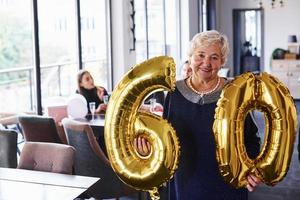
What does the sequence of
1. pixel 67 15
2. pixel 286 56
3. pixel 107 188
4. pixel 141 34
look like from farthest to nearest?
pixel 286 56 < pixel 141 34 < pixel 67 15 < pixel 107 188

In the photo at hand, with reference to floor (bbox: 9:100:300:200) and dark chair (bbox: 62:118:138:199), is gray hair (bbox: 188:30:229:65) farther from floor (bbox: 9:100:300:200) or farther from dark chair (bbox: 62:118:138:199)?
floor (bbox: 9:100:300:200)

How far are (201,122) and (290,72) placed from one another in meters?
8.34

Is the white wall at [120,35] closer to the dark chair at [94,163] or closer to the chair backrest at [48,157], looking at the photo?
the dark chair at [94,163]

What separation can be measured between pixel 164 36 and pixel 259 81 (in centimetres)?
704

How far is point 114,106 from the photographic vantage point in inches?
54.5

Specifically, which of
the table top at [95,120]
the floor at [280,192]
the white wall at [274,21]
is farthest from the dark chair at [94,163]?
the white wall at [274,21]

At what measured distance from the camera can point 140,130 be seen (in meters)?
1.41

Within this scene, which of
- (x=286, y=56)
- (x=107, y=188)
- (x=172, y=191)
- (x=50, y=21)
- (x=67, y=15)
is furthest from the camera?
(x=286, y=56)

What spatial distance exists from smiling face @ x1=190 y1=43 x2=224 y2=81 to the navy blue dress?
4.1 inches

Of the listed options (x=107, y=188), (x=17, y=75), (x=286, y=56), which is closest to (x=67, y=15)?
(x=17, y=75)

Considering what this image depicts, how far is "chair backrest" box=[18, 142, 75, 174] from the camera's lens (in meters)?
2.46

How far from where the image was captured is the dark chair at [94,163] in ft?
9.99

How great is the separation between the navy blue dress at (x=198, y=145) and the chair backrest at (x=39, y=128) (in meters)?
1.75

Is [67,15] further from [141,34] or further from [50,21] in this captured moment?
[141,34]
